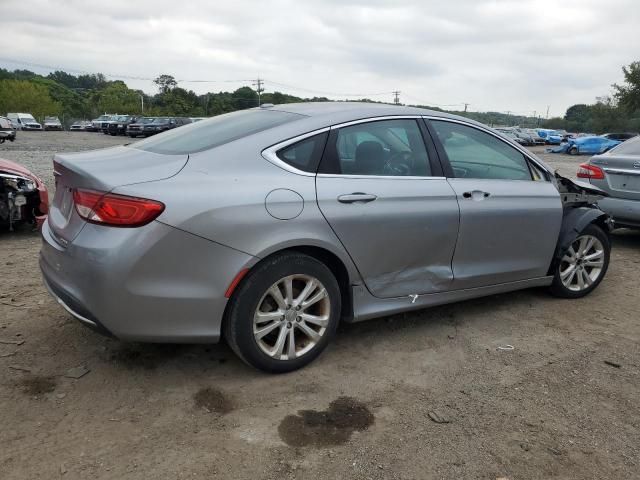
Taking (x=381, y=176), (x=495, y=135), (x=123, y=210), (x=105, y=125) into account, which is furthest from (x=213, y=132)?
(x=105, y=125)

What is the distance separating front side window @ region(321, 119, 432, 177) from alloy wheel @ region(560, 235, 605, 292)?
1783mm

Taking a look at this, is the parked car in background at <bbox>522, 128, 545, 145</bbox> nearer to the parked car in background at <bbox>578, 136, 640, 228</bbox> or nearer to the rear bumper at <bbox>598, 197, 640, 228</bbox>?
the parked car in background at <bbox>578, 136, 640, 228</bbox>

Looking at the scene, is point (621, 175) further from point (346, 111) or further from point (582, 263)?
point (346, 111)

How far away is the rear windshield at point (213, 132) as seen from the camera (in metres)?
3.29

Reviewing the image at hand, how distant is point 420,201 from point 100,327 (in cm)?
207

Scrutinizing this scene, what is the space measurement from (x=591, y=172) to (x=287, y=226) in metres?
5.05

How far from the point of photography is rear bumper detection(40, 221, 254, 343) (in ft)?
9.01

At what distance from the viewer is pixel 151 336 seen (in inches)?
114

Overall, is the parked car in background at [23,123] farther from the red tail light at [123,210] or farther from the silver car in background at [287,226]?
the red tail light at [123,210]

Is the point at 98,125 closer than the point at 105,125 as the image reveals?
No

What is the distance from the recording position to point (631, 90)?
44938 millimetres

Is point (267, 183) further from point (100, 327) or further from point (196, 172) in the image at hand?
point (100, 327)

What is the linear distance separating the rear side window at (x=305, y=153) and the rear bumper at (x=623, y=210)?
4.30 metres

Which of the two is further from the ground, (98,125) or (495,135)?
(495,135)
